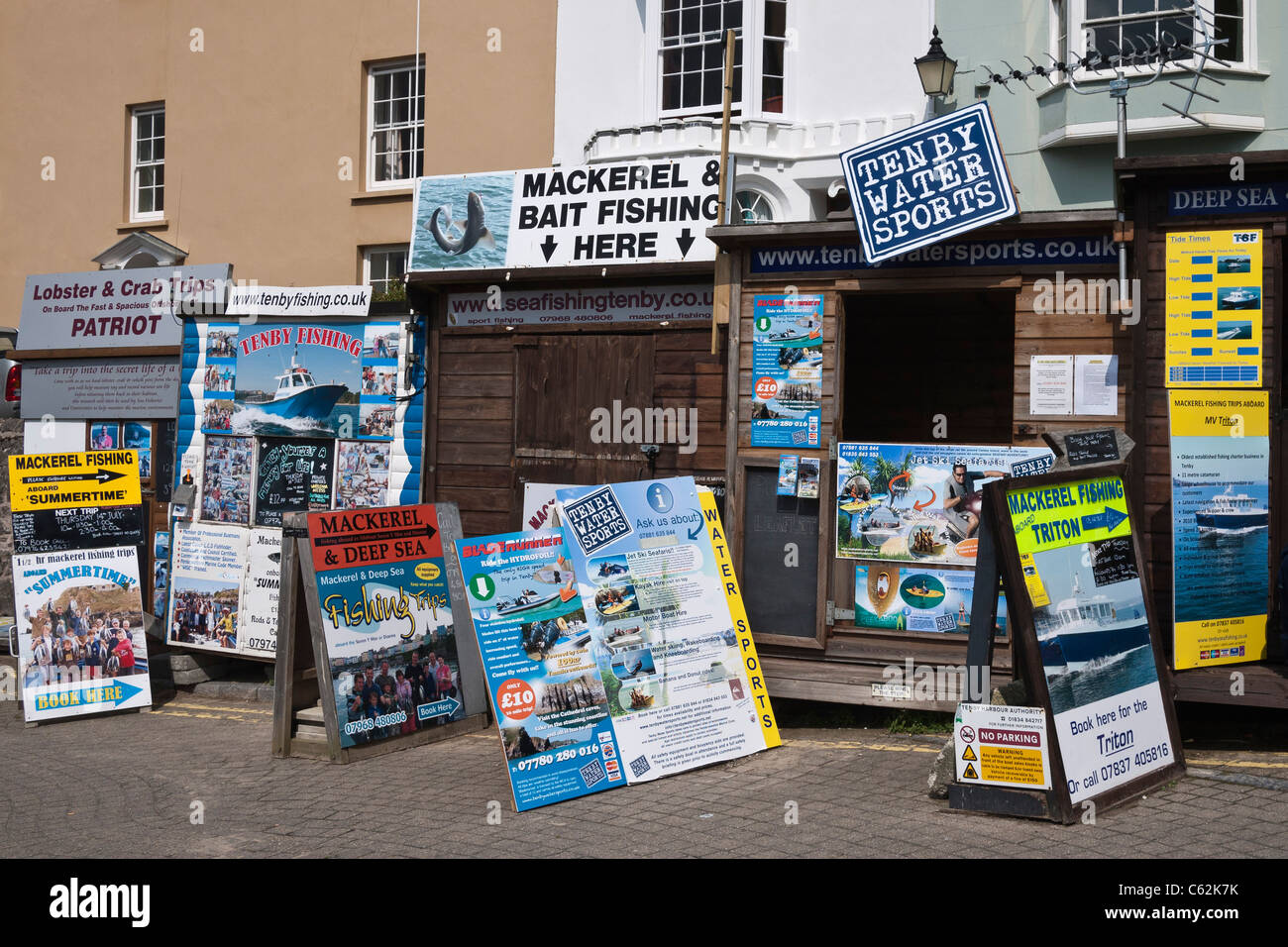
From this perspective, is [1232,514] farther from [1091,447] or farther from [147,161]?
[147,161]

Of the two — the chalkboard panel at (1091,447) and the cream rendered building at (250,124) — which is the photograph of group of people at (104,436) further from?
the chalkboard panel at (1091,447)

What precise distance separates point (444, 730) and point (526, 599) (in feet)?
5.85

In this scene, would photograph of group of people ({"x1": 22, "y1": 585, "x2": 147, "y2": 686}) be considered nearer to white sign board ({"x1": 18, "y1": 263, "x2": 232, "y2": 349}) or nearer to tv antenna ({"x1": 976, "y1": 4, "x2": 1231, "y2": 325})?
Answer: white sign board ({"x1": 18, "y1": 263, "x2": 232, "y2": 349})

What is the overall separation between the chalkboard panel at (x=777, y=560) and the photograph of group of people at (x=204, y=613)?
4.80 metres

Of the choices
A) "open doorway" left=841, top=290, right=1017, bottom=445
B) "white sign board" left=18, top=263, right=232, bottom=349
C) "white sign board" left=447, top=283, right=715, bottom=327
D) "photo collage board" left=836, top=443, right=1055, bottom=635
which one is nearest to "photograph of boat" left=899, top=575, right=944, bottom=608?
"photo collage board" left=836, top=443, right=1055, bottom=635

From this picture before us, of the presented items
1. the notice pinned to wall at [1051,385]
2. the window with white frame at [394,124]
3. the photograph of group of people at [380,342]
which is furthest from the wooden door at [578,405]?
the window with white frame at [394,124]

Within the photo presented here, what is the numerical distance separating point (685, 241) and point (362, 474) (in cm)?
341

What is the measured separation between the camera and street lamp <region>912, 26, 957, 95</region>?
14.1 m

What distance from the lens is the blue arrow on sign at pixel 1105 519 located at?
6387 mm

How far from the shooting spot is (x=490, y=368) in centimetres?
1041

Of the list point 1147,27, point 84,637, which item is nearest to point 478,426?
point 84,637

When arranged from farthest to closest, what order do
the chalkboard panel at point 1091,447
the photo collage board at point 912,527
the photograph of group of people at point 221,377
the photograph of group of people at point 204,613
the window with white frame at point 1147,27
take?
the window with white frame at point 1147,27 → the photograph of group of people at point 221,377 → the photograph of group of people at point 204,613 → the photo collage board at point 912,527 → the chalkboard panel at point 1091,447
